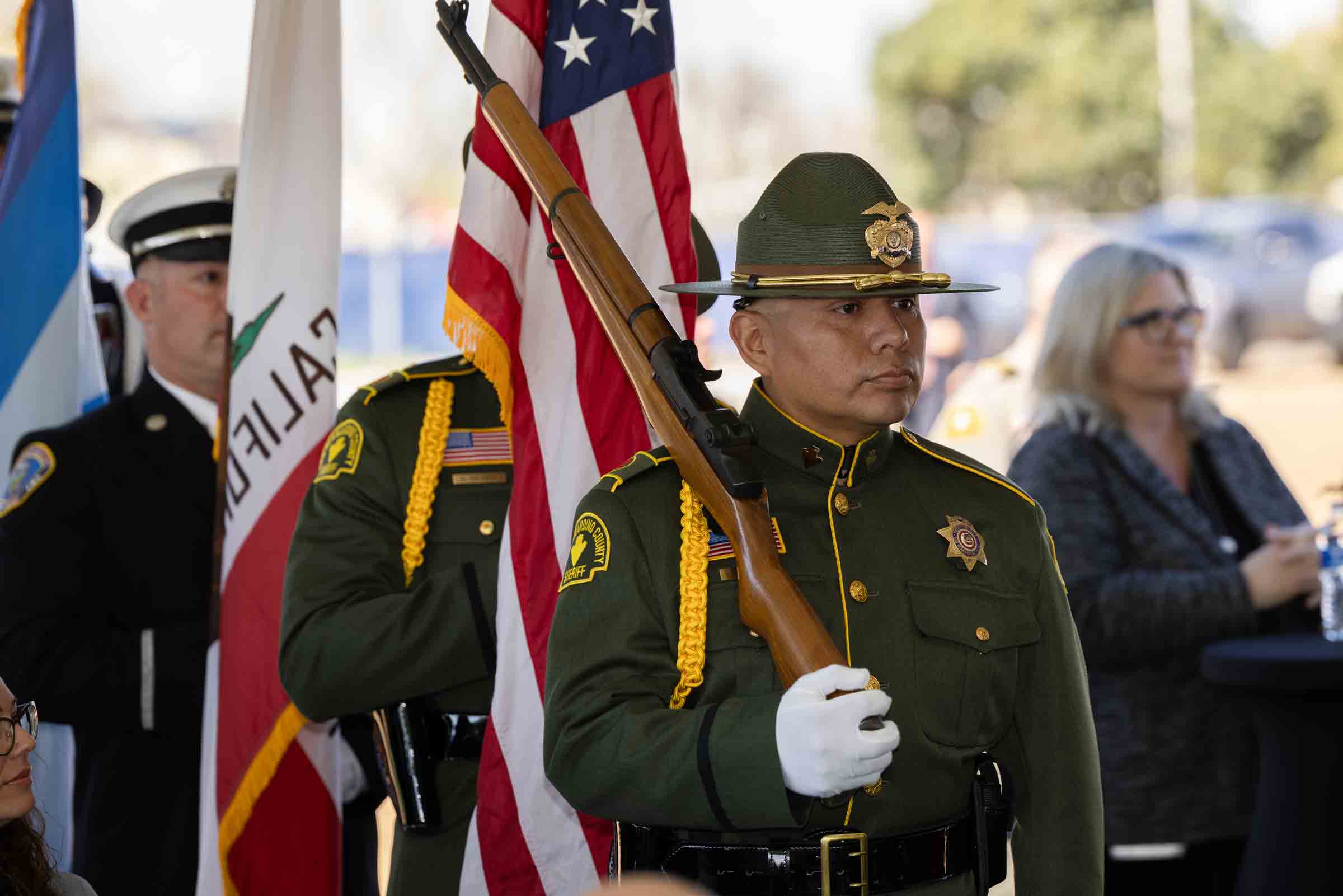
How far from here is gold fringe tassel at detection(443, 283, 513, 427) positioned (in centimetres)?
286

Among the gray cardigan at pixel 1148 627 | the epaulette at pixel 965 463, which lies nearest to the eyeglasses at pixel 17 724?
the epaulette at pixel 965 463

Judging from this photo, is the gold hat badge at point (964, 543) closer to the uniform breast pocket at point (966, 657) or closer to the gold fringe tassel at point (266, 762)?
the uniform breast pocket at point (966, 657)

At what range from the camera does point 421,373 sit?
2941 millimetres

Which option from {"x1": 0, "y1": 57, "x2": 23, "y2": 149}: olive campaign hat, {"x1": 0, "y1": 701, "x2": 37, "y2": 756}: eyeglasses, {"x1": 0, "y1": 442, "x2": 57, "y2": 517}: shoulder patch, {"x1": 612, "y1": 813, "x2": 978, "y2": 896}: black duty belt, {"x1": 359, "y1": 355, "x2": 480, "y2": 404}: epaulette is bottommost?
{"x1": 612, "y1": 813, "x2": 978, "y2": 896}: black duty belt

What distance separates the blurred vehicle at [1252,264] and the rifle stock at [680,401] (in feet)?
49.0

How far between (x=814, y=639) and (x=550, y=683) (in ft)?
1.20

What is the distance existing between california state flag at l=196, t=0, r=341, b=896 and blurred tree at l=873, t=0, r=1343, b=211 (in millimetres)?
25680

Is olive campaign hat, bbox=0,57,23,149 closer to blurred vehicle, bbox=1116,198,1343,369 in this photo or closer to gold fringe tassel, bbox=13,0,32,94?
gold fringe tassel, bbox=13,0,32,94

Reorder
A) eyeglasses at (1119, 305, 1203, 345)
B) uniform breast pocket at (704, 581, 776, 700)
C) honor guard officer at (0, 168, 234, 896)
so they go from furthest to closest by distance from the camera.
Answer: eyeglasses at (1119, 305, 1203, 345), honor guard officer at (0, 168, 234, 896), uniform breast pocket at (704, 581, 776, 700)

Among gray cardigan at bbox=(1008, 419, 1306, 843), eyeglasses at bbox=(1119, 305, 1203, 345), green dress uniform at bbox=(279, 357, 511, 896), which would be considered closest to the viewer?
green dress uniform at bbox=(279, 357, 511, 896)

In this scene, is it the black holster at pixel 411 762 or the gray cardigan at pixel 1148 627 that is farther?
the gray cardigan at pixel 1148 627

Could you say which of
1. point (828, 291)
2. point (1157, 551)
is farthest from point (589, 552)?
point (1157, 551)

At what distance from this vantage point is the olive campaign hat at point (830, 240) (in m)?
2.23

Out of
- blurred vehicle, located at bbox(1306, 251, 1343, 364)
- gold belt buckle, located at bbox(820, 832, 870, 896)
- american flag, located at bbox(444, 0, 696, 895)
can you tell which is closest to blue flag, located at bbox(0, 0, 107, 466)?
american flag, located at bbox(444, 0, 696, 895)
